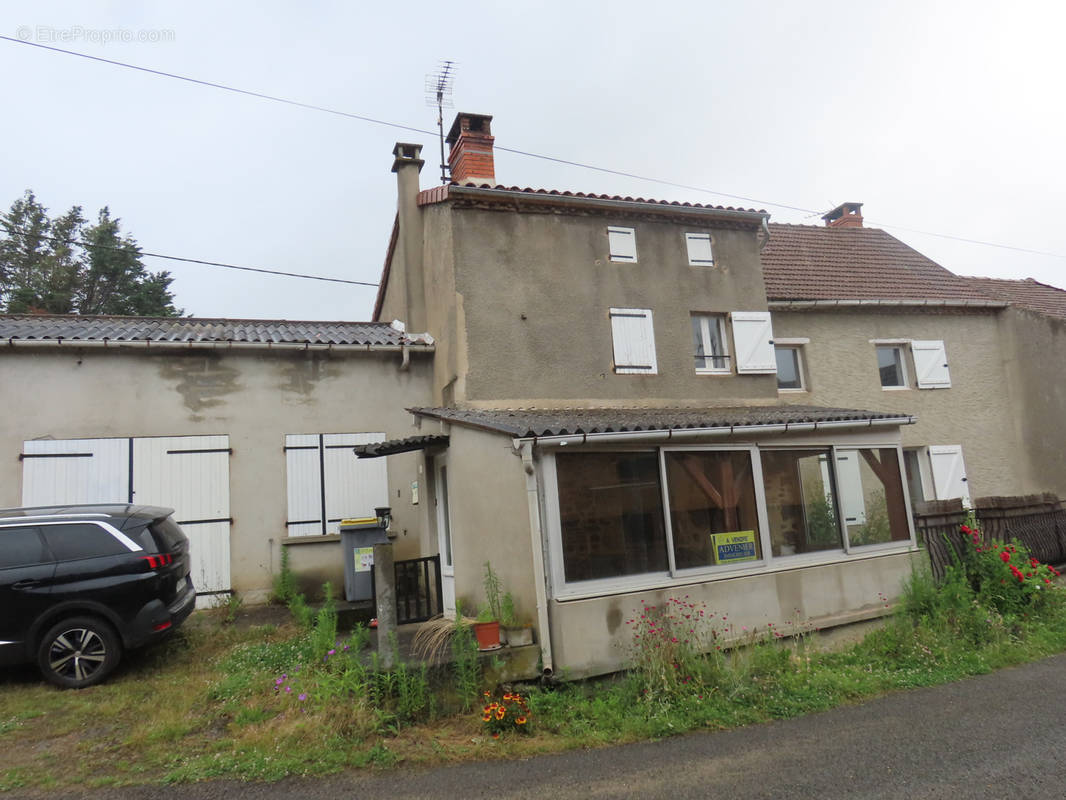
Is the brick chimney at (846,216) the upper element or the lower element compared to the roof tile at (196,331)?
upper

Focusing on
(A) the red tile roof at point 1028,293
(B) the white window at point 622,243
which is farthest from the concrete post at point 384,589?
(A) the red tile roof at point 1028,293

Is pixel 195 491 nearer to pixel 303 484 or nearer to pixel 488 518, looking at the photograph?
pixel 303 484

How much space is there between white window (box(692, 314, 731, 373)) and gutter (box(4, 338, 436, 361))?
14.7 ft

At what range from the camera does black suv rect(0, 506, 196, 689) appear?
629 centimetres

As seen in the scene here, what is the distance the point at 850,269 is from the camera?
15.3 metres

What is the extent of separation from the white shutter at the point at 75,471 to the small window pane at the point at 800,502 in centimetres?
853

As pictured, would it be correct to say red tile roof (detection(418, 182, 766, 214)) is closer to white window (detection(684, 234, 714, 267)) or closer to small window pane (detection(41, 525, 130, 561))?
white window (detection(684, 234, 714, 267))

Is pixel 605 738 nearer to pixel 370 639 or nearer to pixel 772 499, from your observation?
pixel 370 639

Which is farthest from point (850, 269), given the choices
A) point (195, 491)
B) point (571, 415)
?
point (195, 491)

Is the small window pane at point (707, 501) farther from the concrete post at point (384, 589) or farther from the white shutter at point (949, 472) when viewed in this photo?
the white shutter at point (949, 472)

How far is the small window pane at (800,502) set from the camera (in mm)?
8023

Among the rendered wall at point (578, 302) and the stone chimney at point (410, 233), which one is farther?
the stone chimney at point (410, 233)

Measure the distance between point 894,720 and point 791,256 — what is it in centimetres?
1179

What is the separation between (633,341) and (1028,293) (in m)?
12.9
